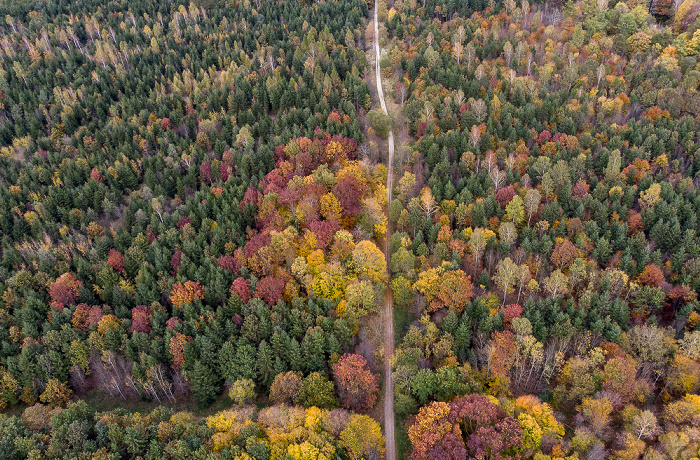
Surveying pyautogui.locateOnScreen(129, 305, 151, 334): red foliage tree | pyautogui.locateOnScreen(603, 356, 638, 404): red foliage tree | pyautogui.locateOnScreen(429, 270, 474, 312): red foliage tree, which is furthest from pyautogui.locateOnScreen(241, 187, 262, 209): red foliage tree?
pyautogui.locateOnScreen(603, 356, 638, 404): red foliage tree

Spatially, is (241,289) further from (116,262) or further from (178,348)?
(116,262)

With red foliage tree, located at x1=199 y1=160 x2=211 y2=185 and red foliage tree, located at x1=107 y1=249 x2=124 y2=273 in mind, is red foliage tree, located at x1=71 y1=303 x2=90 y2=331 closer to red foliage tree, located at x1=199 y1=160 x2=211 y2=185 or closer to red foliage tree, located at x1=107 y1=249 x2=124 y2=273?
red foliage tree, located at x1=107 y1=249 x2=124 y2=273

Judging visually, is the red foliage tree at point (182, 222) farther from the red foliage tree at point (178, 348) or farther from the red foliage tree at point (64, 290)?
the red foliage tree at point (178, 348)

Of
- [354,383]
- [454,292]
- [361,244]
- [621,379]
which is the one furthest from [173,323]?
[621,379]

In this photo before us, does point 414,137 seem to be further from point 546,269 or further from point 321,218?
point 546,269

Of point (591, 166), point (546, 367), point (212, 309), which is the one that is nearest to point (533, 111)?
point (591, 166)
